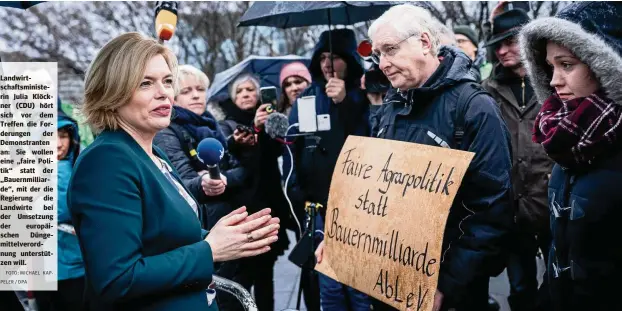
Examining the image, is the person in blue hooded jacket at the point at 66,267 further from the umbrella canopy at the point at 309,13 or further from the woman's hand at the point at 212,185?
the umbrella canopy at the point at 309,13

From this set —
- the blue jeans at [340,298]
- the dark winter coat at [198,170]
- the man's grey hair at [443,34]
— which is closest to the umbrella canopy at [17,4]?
the dark winter coat at [198,170]

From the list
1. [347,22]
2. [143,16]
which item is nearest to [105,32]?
[143,16]

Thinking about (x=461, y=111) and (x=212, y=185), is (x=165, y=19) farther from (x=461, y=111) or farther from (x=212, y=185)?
(x=461, y=111)

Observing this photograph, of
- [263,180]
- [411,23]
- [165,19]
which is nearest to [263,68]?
[263,180]

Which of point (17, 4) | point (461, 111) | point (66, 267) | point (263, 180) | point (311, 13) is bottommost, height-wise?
point (66, 267)

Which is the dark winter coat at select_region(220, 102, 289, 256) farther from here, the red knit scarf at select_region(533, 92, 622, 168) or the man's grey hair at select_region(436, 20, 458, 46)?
the red knit scarf at select_region(533, 92, 622, 168)

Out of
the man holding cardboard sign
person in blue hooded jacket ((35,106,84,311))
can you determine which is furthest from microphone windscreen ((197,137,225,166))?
person in blue hooded jacket ((35,106,84,311))

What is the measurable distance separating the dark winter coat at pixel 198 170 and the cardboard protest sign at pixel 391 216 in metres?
1.21

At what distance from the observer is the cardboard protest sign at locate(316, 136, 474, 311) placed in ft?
7.15

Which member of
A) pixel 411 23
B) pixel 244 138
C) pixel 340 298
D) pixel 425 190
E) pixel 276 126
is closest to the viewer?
pixel 425 190

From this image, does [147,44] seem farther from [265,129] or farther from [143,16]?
[143,16]

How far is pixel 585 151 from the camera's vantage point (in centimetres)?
196

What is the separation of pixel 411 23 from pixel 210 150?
1.19 metres

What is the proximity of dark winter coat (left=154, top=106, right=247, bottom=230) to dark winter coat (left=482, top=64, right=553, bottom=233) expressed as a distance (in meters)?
1.93
